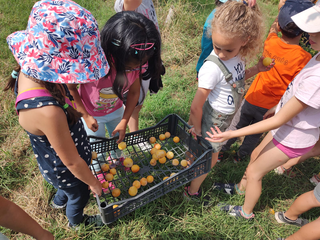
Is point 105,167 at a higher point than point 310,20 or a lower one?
lower

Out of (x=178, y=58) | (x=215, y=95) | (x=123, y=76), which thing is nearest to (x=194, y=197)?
(x=215, y=95)

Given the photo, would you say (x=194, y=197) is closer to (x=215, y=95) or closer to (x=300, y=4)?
(x=215, y=95)

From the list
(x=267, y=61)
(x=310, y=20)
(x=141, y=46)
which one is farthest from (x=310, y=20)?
A: (x=141, y=46)

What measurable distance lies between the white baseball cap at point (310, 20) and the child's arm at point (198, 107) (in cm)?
74

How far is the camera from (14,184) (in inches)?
93.7

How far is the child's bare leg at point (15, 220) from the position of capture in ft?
3.77

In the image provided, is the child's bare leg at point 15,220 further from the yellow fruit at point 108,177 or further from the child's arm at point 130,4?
the child's arm at point 130,4

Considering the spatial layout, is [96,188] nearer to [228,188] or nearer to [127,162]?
[127,162]

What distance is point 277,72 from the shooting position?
7.42ft

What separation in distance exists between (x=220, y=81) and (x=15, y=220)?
1693 mm

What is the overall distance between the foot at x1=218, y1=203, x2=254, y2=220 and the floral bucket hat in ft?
6.39

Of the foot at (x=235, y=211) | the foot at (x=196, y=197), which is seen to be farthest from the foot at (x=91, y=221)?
the foot at (x=235, y=211)

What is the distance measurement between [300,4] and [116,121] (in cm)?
213

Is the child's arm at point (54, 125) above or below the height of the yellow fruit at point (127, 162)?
above
